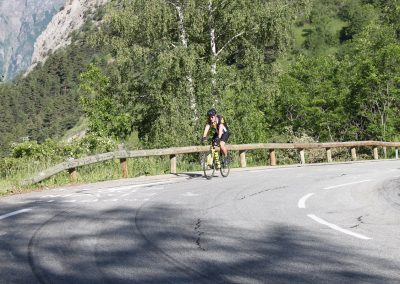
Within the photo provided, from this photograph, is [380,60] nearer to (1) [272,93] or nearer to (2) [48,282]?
(1) [272,93]

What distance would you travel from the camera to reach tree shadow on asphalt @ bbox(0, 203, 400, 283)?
456cm

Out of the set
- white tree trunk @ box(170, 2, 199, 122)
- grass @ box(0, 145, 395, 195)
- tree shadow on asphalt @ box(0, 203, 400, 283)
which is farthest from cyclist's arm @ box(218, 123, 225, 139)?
white tree trunk @ box(170, 2, 199, 122)

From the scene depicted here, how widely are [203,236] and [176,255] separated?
109 cm

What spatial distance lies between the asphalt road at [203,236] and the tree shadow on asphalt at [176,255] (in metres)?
0.01

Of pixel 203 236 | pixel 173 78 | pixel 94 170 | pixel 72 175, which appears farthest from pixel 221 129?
pixel 173 78

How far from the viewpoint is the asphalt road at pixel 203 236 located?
4.68 meters

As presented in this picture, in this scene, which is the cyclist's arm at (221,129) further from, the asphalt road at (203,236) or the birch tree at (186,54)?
the birch tree at (186,54)

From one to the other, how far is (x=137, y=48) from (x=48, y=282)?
23.1 meters

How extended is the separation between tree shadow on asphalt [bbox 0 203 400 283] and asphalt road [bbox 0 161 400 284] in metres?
0.01

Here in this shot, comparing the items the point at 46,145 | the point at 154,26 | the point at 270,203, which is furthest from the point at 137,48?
the point at 270,203

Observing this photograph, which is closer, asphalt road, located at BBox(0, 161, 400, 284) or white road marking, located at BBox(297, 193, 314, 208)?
asphalt road, located at BBox(0, 161, 400, 284)

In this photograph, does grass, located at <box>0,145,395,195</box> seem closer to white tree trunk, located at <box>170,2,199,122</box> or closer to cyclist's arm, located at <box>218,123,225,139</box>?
white tree trunk, located at <box>170,2,199,122</box>

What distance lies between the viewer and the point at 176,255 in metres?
5.34

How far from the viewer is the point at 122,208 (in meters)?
9.03
